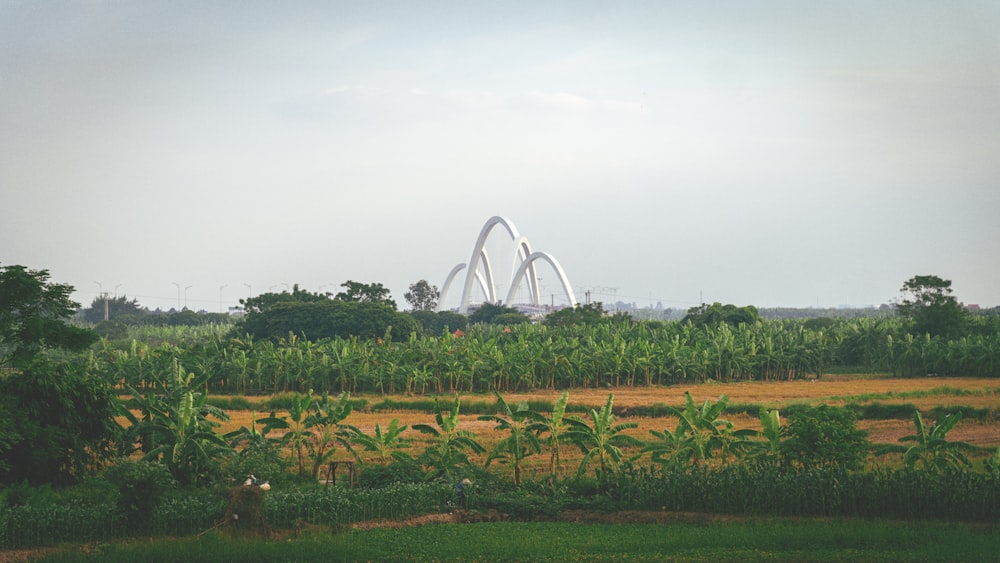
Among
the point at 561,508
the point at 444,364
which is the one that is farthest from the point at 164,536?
the point at 444,364

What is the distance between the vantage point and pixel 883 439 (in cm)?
2522

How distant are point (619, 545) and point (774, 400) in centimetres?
2340

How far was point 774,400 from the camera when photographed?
3603 centimetres

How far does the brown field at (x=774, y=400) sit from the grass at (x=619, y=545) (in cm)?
568

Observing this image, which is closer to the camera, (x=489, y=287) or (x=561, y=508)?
(x=561, y=508)

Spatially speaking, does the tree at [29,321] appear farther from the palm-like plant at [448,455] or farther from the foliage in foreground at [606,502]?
the palm-like plant at [448,455]

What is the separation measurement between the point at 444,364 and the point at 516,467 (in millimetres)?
25003

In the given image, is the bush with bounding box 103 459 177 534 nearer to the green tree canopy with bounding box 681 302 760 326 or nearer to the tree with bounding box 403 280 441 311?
the green tree canopy with bounding box 681 302 760 326

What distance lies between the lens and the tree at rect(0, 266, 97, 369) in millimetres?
21391

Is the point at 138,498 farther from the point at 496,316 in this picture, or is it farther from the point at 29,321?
the point at 496,316

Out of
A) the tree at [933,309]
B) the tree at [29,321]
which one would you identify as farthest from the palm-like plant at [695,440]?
the tree at [933,309]

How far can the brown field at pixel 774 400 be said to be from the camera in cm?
2594

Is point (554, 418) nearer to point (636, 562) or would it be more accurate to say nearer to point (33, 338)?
point (636, 562)

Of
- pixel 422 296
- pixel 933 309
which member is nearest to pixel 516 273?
pixel 422 296
